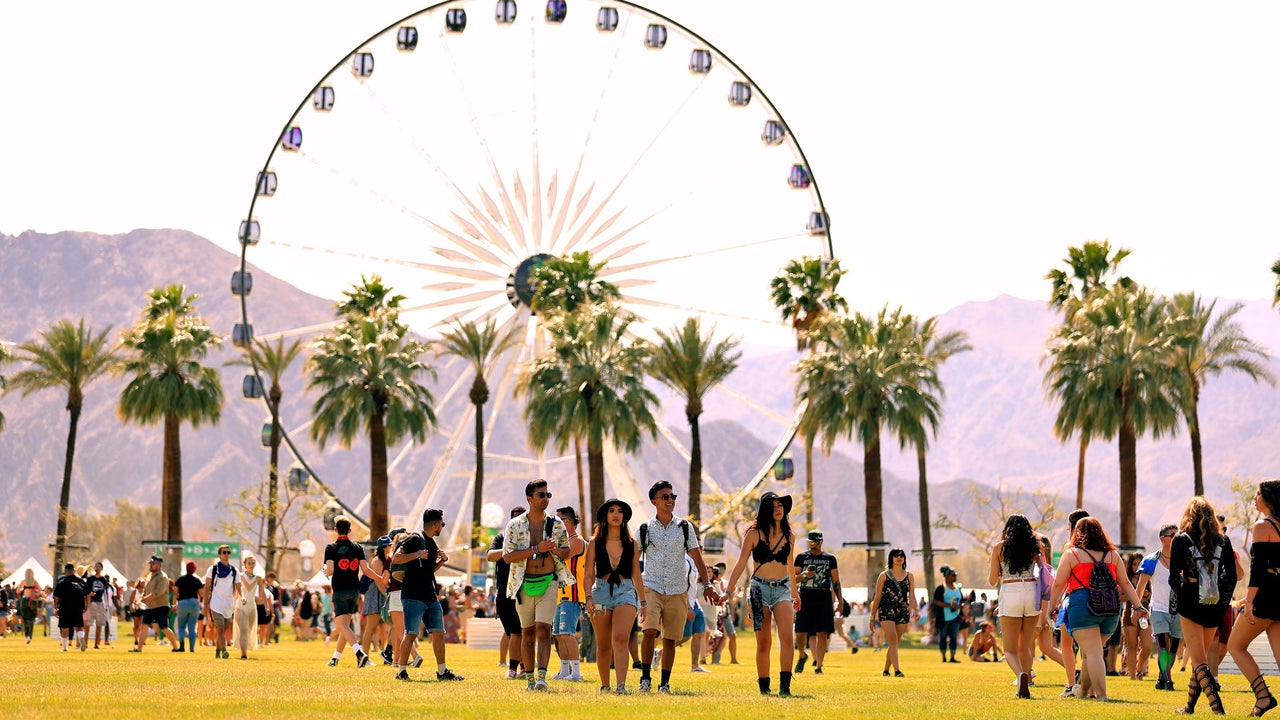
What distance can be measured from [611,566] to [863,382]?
40.9 meters

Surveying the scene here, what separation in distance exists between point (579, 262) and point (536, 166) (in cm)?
368

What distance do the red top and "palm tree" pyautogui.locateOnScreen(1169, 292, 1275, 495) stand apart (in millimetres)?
41007

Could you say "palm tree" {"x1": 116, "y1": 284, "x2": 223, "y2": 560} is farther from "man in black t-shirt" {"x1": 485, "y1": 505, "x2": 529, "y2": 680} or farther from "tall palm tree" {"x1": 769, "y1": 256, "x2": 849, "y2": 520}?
"man in black t-shirt" {"x1": 485, "y1": 505, "x2": 529, "y2": 680}

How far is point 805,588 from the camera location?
21984mm

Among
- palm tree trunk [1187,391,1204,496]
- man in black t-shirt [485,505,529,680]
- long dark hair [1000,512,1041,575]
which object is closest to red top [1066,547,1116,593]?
long dark hair [1000,512,1041,575]

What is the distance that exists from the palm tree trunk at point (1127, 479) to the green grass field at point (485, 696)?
29987mm

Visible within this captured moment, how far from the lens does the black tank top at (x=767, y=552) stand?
15555 millimetres

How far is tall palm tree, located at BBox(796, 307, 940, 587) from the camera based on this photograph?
55406 millimetres

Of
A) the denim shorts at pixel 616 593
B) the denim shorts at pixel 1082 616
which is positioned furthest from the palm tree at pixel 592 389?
the denim shorts at pixel 1082 616

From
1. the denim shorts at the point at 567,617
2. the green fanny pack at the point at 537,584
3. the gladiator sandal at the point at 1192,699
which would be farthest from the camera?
the green fanny pack at the point at 537,584

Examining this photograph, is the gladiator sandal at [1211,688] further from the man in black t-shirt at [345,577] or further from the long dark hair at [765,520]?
the man in black t-shirt at [345,577]

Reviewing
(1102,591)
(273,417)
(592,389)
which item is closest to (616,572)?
(1102,591)

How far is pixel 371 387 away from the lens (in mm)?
55188

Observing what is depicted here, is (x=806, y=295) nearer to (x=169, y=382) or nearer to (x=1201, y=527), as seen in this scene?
(x=169, y=382)
